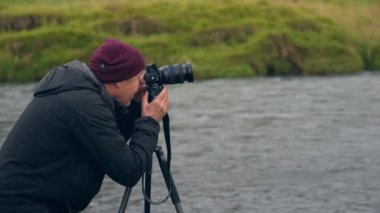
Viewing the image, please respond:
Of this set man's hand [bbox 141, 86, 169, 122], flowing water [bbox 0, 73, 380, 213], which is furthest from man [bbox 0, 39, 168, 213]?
flowing water [bbox 0, 73, 380, 213]

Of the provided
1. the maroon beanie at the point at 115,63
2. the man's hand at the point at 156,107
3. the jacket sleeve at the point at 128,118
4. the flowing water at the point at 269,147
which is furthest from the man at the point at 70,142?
the flowing water at the point at 269,147

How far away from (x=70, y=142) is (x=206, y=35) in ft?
95.1

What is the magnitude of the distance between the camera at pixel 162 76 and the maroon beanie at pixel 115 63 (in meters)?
0.33

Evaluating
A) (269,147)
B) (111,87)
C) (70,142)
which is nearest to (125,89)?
(111,87)

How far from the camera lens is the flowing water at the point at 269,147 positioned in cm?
1220

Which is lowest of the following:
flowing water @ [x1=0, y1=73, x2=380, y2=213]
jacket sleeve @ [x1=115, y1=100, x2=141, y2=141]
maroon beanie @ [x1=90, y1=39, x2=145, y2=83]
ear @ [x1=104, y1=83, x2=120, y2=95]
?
flowing water @ [x1=0, y1=73, x2=380, y2=213]

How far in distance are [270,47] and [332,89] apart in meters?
6.65

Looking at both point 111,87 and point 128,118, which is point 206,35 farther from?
point 111,87

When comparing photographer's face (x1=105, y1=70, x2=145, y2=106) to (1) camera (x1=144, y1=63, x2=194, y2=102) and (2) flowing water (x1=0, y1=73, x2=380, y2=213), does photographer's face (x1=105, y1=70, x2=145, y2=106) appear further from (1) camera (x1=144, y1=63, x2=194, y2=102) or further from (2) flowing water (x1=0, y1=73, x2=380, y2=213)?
(2) flowing water (x1=0, y1=73, x2=380, y2=213)

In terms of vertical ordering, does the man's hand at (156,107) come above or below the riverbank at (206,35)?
above

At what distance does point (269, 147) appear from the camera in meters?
16.7

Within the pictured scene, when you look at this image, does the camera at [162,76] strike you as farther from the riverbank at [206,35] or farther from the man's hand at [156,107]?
the riverbank at [206,35]

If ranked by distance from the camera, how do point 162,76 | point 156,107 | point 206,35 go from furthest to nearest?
point 206,35, point 162,76, point 156,107

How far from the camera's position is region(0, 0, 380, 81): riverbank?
31.3 meters
